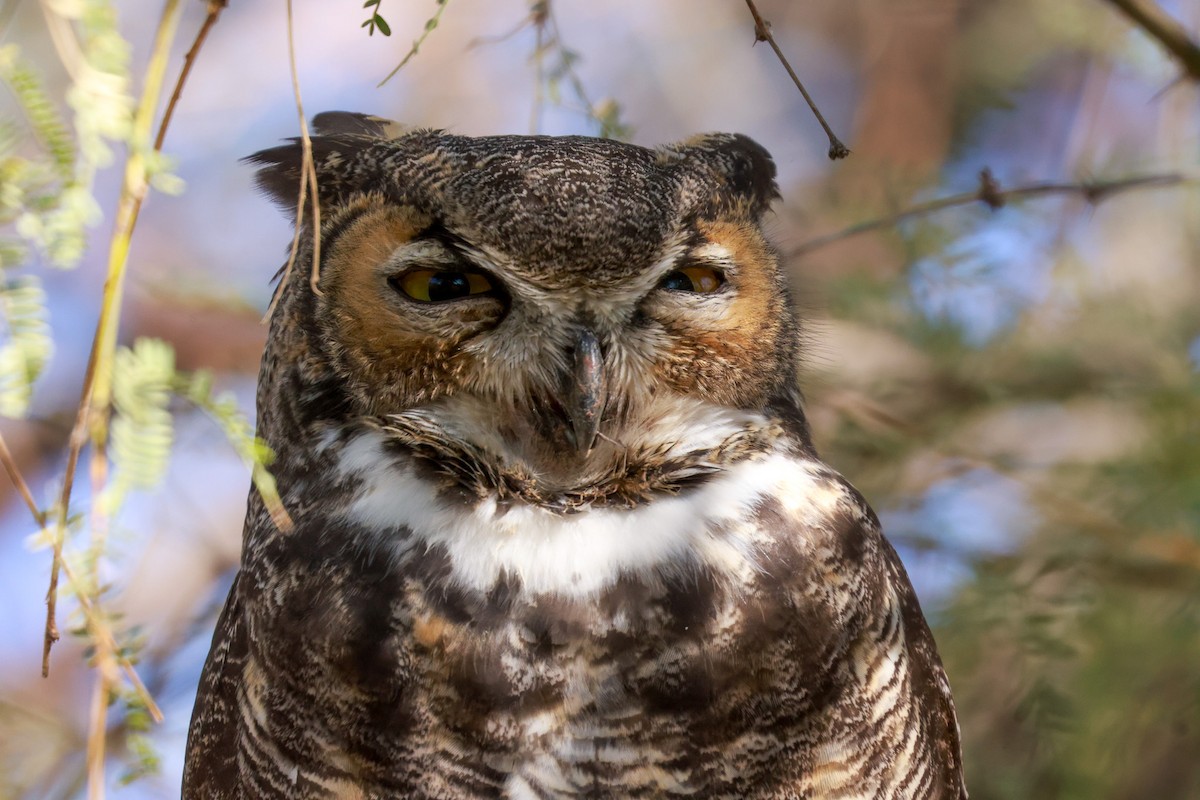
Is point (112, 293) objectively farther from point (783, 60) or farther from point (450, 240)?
point (783, 60)

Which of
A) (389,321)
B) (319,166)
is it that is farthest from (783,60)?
(319,166)

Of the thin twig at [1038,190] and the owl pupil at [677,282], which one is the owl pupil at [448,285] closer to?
the owl pupil at [677,282]

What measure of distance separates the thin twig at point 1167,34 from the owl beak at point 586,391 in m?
1.24

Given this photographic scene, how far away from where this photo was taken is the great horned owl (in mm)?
1574

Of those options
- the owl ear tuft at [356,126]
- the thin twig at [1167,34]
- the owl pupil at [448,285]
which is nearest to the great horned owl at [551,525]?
the owl pupil at [448,285]

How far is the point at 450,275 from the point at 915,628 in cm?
88

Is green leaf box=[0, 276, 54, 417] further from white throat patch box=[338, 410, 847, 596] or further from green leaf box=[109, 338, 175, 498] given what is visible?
white throat patch box=[338, 410, 847, 596]

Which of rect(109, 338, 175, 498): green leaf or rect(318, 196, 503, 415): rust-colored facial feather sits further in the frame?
rect(318, 196, 503, 415): rust-colored facial feather

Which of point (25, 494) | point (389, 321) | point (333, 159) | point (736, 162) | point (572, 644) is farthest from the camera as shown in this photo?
point (736, 162)

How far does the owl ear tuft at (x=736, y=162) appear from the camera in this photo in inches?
77.4

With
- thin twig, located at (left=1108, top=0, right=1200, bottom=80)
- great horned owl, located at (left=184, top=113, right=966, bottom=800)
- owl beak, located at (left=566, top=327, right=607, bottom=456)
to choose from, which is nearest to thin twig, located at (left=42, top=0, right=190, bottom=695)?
great horned owl, located at (left=184, top=113, right=966, bottom=800)

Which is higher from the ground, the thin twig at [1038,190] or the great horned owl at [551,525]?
the thin twig at [1038,190]

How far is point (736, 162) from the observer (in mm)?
2064

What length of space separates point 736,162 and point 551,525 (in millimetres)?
730
